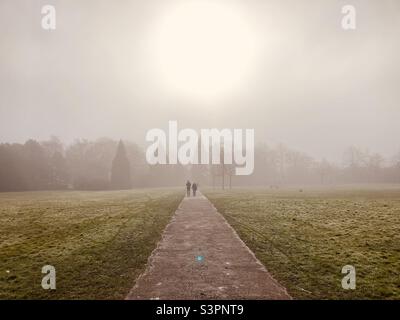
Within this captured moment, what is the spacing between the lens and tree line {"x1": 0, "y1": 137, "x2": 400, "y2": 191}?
256 ft

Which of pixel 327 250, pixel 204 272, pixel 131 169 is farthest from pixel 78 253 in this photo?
pixel 131 169

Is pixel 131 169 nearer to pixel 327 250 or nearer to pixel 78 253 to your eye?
pixel 78 253

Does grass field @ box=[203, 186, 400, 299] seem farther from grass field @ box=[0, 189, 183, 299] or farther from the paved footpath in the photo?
grass field @ box=[0, 189, 183, 299]

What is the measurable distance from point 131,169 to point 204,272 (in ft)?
318

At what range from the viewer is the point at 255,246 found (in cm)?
1193

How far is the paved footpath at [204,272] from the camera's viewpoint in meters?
7.31

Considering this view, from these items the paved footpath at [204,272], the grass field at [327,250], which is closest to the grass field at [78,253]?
the paved footpath at [204,272]

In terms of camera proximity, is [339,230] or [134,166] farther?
[134,166]

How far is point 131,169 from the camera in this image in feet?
334

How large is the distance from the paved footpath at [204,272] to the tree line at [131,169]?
198ft

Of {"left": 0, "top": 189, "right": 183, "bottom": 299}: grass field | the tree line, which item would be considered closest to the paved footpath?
{"left": 0, "top": 189, "right": 183, "bottom": 299}: grass field

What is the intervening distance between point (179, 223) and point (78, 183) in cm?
7126

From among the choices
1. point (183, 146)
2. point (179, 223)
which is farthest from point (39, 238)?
point (183, 146)
